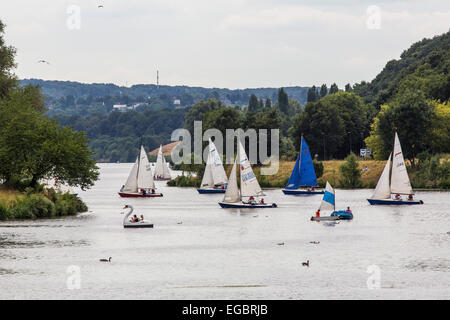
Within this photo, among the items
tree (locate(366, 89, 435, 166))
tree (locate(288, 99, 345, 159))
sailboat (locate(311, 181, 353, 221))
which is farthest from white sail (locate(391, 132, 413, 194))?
tree (locate(288, 99, 345, 159))

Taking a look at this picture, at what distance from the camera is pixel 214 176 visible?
14900cm

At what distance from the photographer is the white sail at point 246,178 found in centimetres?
10672

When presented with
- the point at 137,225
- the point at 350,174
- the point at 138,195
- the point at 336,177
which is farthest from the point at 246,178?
the point at 336,177

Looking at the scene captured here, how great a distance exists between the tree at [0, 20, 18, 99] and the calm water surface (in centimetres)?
2710

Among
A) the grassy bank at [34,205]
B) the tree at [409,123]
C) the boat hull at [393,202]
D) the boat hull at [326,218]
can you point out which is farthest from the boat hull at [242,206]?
the tree at [409,123]

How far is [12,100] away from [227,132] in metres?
86.4

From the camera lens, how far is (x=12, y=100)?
372 ft

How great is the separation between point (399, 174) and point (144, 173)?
46.6m

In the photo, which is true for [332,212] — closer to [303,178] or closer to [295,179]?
[303,178]

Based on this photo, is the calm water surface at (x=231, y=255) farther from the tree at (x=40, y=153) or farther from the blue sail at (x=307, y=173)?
the blue sail at (x=307, y=173)

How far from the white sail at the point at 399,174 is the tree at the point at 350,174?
43315 mm

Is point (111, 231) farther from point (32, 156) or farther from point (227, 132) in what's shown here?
point (227, 132)

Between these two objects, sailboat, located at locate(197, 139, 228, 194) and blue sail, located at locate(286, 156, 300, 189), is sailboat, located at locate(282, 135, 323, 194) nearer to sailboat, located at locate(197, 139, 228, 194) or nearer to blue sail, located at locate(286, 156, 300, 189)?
blue sail, located at locate(286, 156, 300, 189)
